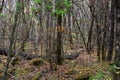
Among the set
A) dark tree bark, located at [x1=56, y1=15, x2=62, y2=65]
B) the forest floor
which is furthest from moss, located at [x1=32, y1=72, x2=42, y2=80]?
dark tree bark, located at [x1=56, y1=15, x2=62, y2=65]

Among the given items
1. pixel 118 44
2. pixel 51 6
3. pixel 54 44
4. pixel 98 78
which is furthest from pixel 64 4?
pixel 118 44

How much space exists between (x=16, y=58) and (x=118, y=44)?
9.09 metres

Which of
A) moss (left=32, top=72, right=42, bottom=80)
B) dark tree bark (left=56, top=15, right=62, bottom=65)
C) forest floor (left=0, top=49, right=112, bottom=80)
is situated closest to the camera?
forest floor (left=0, top=49, right=112, bottom=80)

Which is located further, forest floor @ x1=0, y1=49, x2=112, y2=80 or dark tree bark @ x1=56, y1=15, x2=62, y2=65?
dark tree bark @ x1=56, y1=15, x2=62, y2=65

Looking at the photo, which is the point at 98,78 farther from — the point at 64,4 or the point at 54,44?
the point at 54,44

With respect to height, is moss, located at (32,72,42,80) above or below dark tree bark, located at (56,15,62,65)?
below

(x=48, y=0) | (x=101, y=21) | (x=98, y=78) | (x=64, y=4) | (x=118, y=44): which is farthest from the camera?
(x=101, y=21)

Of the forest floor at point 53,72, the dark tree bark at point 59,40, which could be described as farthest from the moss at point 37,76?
the dark tree bark at point 59,40

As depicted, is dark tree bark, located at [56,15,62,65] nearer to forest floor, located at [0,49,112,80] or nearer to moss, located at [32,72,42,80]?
forest floor, located at [0,49,112,80]

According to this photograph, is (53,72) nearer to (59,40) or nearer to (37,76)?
(37,76)

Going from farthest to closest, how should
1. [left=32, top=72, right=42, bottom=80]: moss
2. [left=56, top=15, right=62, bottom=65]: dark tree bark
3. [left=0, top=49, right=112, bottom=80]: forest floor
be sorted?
[left=56, top=15, right=62, bottom=65]: dark tree bark < [left=32, top=72, right=42, bottom=80]: moss < [left=0, top=49, right=112, bottom=80]: forest floor

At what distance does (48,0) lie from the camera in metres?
12.6

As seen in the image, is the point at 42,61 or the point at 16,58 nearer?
the point at 42,61

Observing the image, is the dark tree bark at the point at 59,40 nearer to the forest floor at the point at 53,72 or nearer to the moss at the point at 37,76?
the forest floor at the point at 53,72
